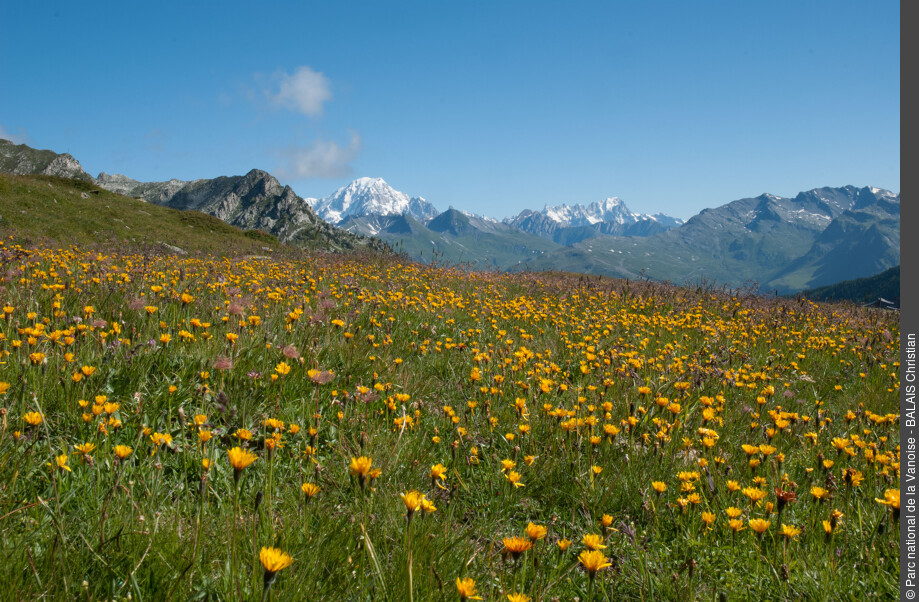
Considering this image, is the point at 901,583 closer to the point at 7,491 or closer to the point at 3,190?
the point at 7,491

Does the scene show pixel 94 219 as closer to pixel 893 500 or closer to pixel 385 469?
pixel 385 469

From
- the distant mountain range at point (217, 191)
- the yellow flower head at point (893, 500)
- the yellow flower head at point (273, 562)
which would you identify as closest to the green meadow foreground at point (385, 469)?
the yellow flower head at point (273, 562)

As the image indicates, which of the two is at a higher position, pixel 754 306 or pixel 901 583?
pixel 754 306

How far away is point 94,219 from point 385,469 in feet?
96.3

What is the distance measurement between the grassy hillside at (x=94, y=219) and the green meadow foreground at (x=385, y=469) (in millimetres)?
15347

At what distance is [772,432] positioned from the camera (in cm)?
335

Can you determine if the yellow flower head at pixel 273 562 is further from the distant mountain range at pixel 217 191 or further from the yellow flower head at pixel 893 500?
the distant mountain range at pixel 217 191

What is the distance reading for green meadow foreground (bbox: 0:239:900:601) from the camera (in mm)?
1717

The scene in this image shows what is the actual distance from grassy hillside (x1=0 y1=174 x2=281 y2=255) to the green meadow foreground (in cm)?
1535

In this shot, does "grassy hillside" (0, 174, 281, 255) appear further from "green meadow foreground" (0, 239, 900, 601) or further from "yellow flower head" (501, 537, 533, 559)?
"yellow flower head" (501, 537, 533, 559)

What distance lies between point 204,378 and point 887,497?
157 inches

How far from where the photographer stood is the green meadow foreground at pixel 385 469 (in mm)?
1717

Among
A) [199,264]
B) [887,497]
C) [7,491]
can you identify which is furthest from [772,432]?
[199,264]

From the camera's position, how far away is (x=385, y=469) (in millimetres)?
2656
